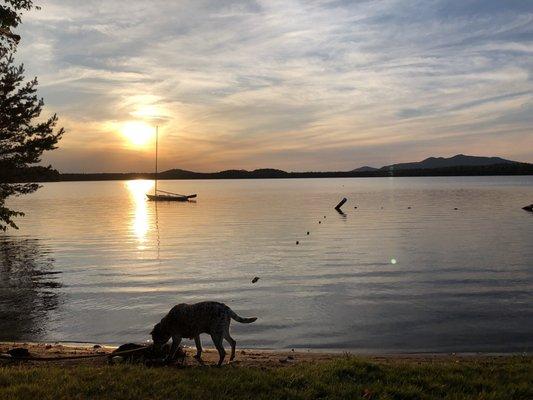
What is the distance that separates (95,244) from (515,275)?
128 feet

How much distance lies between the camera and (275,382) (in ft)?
31.7

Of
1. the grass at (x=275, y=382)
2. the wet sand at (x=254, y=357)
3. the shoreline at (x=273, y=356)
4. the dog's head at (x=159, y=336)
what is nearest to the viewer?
the grass at (x=275, y=382)

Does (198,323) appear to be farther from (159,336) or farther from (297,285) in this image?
(297,285)

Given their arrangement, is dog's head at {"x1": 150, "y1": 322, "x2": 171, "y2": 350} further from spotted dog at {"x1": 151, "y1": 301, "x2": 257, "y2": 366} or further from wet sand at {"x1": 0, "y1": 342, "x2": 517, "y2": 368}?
wet sand at {"x1": 0, "y1": 342, "x2": 517, "y2": 368}

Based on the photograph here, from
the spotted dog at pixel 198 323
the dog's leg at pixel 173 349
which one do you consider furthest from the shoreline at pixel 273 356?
the spotted dog at pixel 198 323

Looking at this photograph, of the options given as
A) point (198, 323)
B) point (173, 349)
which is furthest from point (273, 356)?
point (173, 349)

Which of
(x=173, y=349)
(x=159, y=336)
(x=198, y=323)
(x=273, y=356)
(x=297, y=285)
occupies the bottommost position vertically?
(x=297, y=285)

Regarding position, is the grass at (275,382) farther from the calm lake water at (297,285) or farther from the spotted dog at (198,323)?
the calm lake water at (297,285)

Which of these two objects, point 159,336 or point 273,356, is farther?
point 273,356

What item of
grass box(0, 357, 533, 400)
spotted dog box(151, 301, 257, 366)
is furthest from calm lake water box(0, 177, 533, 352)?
grass box(0, 357, 533, 400)

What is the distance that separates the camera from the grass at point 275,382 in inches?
350

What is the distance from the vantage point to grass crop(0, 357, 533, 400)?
29.2 ft

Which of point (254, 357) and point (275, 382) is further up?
point (275, 382)

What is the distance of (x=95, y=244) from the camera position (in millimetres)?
49938
